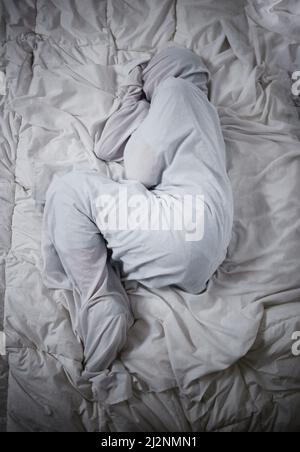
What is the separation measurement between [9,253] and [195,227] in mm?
403

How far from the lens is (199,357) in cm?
88

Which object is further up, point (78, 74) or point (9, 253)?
point (78, 74)

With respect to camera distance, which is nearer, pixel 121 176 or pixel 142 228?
pixel 142 228

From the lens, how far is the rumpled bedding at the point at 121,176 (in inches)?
33.9

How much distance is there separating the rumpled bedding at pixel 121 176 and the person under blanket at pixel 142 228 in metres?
0.04

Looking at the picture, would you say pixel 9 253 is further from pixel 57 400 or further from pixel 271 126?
pixel 271 126

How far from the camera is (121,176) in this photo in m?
1.06

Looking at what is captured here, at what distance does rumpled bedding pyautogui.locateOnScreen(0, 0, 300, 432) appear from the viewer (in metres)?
0.86

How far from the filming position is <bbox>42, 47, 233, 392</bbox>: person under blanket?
0.88 m

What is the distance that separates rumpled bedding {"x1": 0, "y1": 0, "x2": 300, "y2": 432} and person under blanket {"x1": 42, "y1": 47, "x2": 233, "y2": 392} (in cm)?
4

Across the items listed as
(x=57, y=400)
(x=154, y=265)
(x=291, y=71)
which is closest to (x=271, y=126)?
(x=291, y=71)

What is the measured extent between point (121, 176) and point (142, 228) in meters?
0.21

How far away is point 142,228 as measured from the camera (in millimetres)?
897

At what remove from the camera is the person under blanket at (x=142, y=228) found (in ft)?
2.89
